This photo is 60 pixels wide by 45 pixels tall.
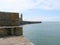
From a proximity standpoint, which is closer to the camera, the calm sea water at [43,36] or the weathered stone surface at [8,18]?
the weathered stone surface at [8,18]

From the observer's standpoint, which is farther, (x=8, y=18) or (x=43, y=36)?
(x=43, y=36)

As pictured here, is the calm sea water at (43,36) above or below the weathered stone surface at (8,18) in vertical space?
below

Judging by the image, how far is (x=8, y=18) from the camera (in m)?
4.54

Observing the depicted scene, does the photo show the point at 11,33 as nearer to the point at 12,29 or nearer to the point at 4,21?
the point at 12,29

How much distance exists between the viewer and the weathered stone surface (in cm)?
451

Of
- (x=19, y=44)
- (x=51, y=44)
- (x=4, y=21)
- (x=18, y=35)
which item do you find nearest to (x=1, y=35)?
(x=18, y=35)

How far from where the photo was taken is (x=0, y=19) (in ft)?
14.9

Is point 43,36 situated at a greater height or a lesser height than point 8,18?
lesser

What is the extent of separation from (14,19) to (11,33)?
0.68 metres

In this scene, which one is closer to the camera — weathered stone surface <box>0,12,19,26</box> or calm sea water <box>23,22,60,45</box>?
weathered stone surface <box>0,12,19,26</box>

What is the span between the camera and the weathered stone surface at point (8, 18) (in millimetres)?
4505

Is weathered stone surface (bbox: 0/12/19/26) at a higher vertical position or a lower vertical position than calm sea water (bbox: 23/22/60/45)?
higher

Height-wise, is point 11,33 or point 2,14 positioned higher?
point 2,14

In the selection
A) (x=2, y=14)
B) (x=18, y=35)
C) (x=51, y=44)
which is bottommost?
(x=51, y=44)
